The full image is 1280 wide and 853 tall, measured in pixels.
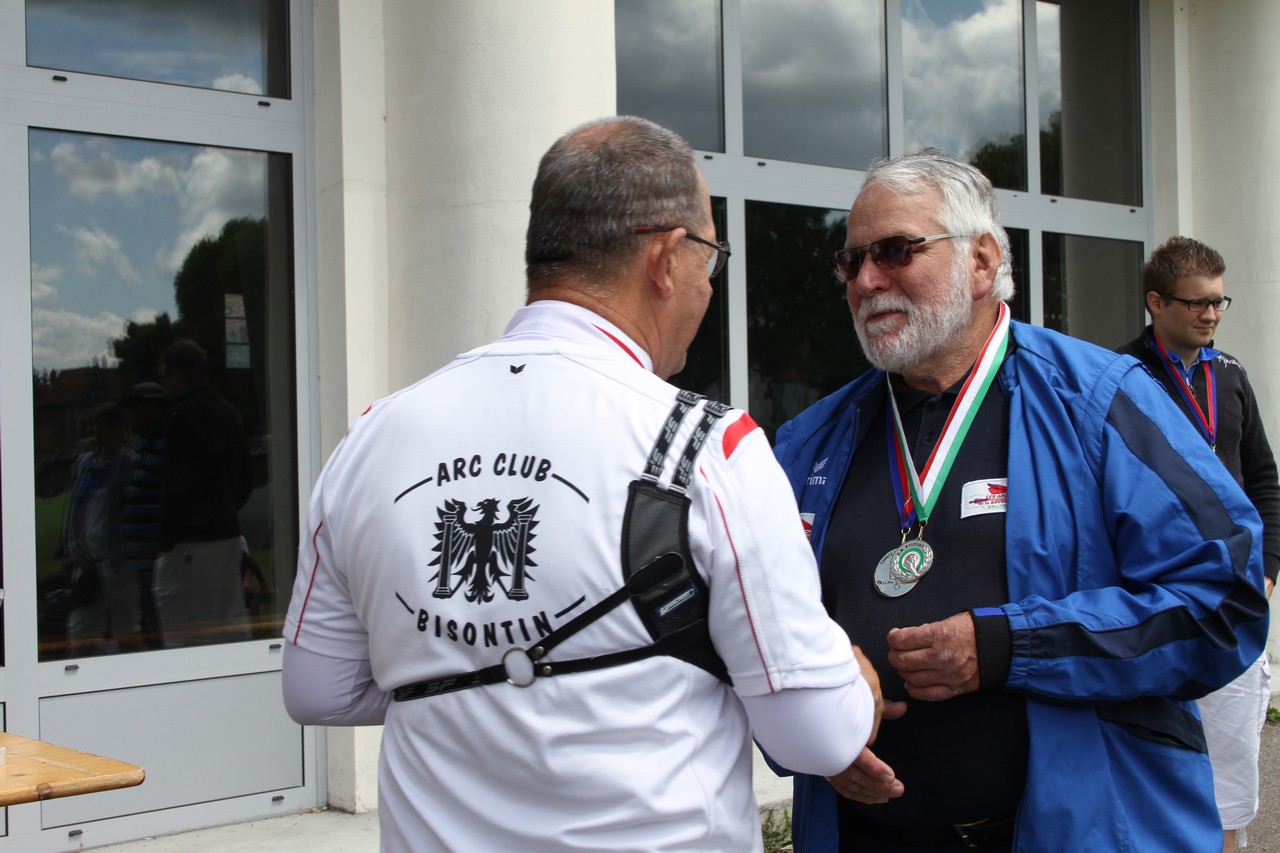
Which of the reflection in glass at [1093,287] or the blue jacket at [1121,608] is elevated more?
the reflection in glass at [1093,287]

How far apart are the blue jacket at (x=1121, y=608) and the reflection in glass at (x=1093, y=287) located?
5838 mm

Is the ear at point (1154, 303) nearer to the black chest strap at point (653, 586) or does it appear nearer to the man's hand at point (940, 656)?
the man's hand at point (940, 656)

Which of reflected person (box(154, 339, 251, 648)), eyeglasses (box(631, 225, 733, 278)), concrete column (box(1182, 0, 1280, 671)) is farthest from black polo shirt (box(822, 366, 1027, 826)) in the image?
concrete column (box(1182, 0, 1280, 671))

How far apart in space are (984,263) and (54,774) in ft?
7.81

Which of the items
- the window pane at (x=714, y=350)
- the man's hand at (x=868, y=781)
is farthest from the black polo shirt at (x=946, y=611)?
the window pane at (x=714, y=350)

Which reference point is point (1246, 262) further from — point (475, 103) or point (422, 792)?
point (422, 792)

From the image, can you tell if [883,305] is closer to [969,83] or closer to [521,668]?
[521,668]

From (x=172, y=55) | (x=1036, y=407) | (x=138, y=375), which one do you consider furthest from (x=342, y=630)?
(x=172, y=55)

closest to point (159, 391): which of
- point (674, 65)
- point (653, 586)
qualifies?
Answer: point (674, 65)

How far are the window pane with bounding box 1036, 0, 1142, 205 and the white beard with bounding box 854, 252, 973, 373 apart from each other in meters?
5.78

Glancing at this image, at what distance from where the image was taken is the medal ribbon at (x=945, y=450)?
232 cm

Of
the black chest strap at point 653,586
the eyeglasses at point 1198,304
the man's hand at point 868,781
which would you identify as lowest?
the man's hand at point 868,781

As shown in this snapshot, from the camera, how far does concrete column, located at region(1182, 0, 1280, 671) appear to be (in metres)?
7.68

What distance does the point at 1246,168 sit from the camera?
25.6 ft
